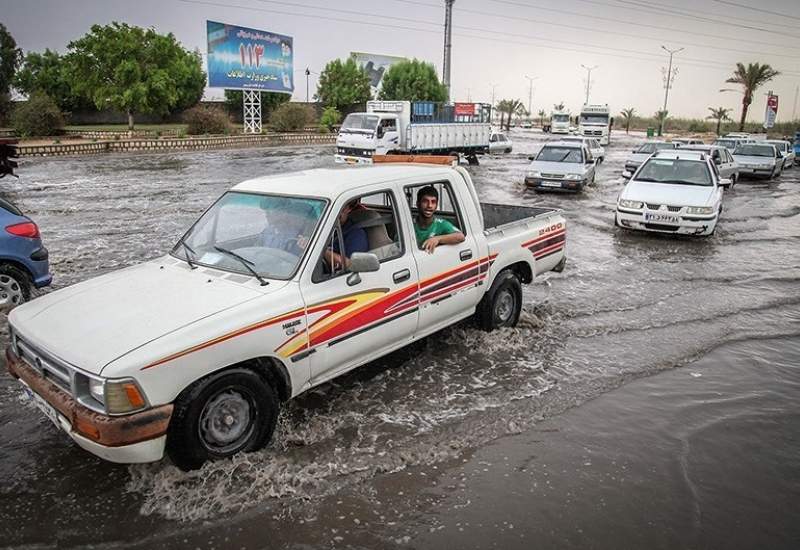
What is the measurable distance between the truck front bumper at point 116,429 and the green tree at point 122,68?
1788 inches

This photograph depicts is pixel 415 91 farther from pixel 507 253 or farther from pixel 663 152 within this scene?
pixel 507 253

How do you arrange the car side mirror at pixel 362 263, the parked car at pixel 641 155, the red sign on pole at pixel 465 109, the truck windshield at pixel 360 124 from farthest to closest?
the red sign on pole at pixel 465 109, the truck windshield at pixel 360 124, the parked car at pixel 641 155, the car side mirror at pixel 362 263

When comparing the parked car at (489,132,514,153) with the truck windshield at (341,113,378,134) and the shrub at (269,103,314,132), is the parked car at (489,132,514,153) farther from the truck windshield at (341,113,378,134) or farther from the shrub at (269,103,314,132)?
the shrub at (269,103,314,132)

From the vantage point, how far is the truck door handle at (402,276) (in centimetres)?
485

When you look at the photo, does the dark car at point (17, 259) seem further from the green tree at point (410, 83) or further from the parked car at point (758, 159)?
the green tree at point (410, 83)

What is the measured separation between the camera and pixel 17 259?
6809mm

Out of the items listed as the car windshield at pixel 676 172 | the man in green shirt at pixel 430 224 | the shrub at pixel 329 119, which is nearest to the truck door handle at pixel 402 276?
the man in green shirt at pixel 430 224

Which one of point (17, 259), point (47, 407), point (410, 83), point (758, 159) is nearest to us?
point (47, 407)

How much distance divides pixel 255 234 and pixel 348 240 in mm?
729

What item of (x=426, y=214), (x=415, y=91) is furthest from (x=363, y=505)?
(x=415, y=91)

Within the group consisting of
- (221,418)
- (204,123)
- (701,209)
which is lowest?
(221,418)

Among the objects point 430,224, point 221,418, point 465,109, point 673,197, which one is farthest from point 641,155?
point 221,418

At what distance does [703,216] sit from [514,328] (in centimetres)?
717

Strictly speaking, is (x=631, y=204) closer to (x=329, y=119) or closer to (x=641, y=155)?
(x=641, y=155)
